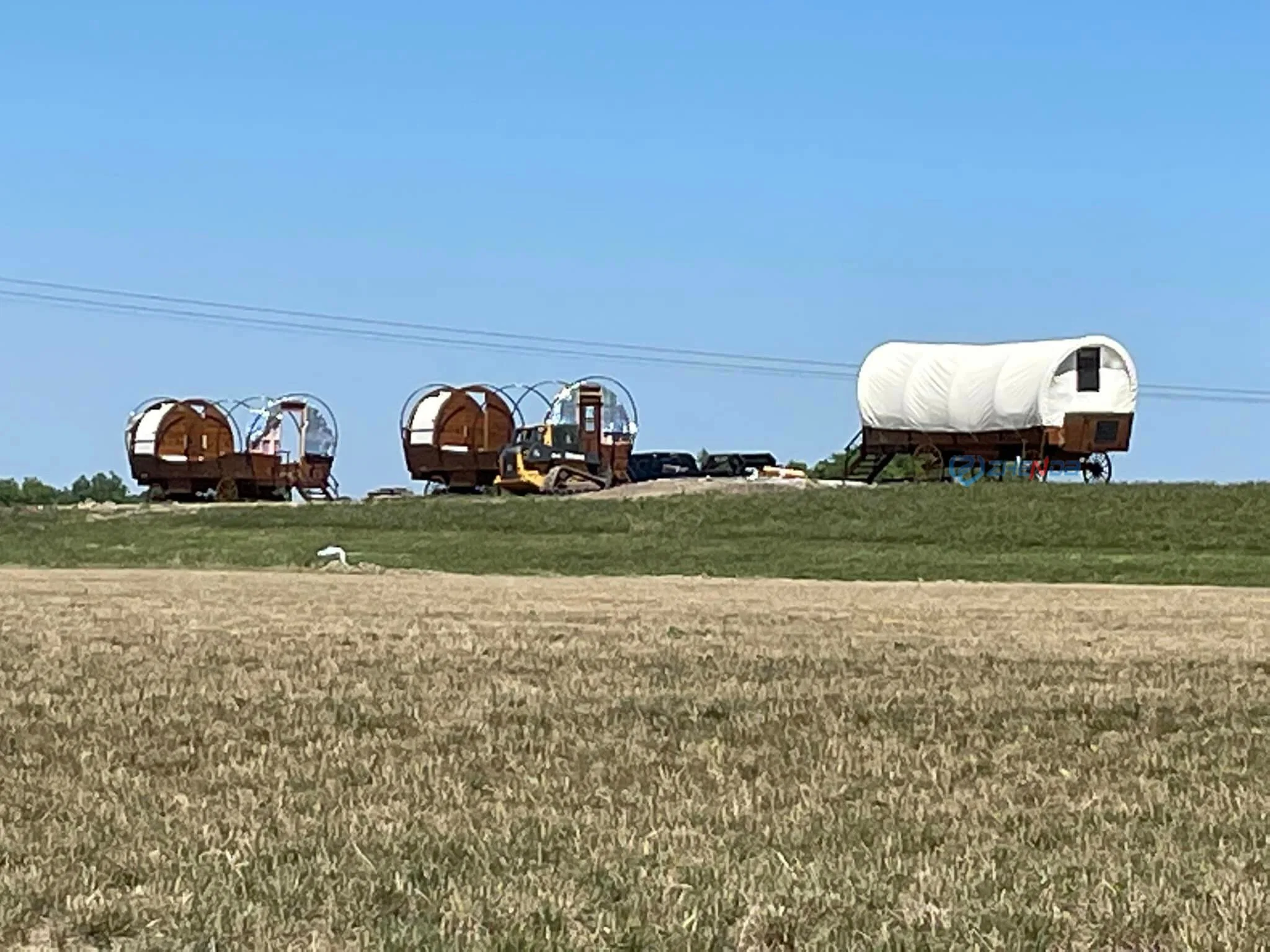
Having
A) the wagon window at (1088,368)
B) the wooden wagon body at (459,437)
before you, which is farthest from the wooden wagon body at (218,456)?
the wagon window at (1088,368)

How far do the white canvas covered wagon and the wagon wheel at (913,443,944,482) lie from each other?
0.03 metres

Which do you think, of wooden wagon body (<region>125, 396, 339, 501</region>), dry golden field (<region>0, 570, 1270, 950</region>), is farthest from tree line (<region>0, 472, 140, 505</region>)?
dry golden field (<region>0, 570, 1270, 950</region>)

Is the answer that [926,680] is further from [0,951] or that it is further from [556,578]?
[556,578]

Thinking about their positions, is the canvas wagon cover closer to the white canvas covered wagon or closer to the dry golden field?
the white canvas covered wagon

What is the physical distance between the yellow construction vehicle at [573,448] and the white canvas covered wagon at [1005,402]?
8902 mm

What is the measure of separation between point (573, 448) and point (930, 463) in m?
11.3

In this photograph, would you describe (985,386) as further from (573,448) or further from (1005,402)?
(573,448)

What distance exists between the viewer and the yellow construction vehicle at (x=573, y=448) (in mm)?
59250

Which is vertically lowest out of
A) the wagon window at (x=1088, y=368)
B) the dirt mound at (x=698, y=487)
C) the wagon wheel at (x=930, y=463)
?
the dirt mound at (x=698, y=487)

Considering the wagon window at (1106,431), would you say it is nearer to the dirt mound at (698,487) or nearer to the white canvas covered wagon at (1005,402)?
the white canvas covered wagon at (1005,402)

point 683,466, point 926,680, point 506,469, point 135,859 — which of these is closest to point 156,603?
point 926,680

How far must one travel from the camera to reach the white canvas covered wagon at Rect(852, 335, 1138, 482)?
54.2 m

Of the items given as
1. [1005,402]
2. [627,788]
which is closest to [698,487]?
[1005,402]

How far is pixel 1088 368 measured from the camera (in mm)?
55188
